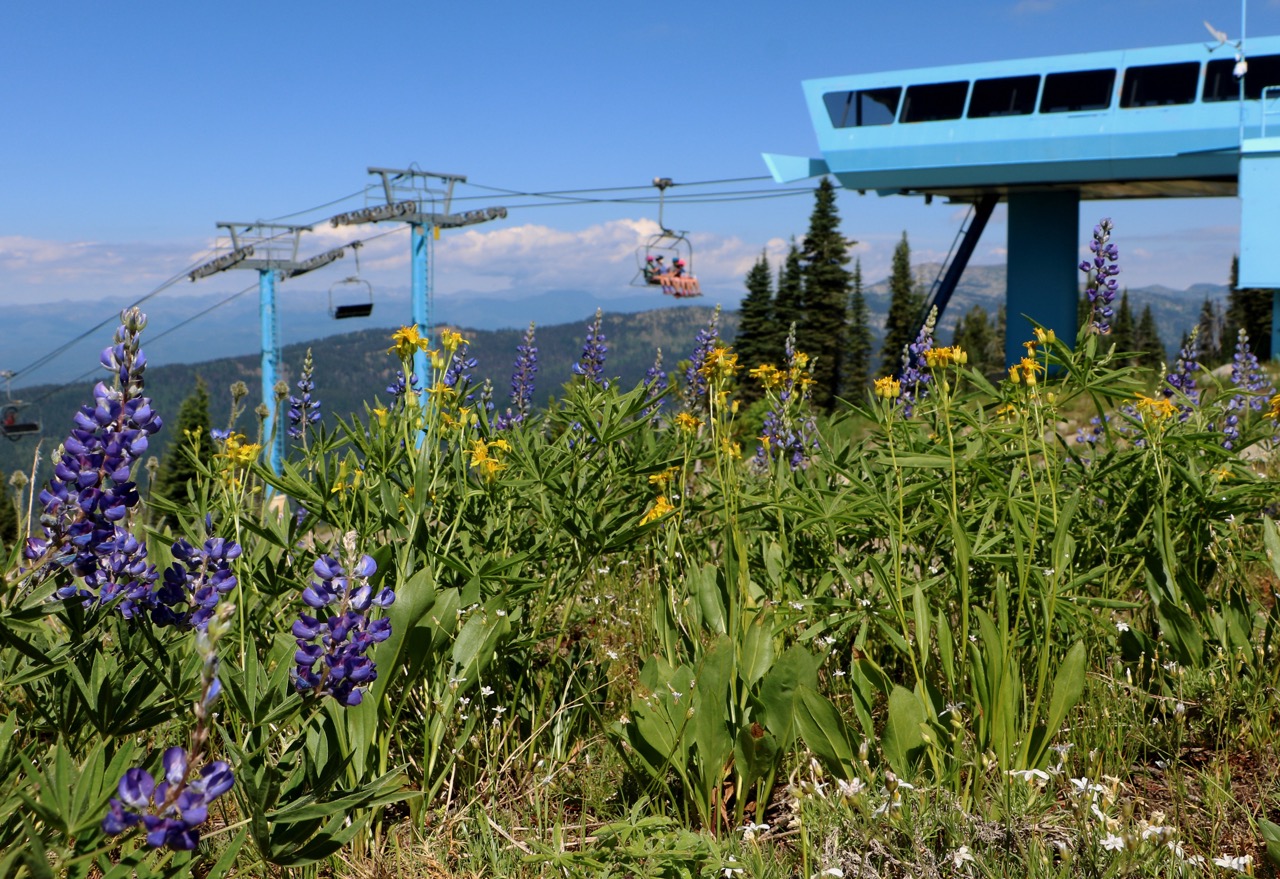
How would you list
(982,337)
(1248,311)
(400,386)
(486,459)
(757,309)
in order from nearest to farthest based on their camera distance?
(486,459)
(400,386)
(1248,311)
(757,309)
(982,337)

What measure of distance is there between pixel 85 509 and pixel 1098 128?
2098 centimetres

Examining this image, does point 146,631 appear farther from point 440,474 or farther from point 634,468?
point 634,468

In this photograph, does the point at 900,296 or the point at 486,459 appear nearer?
the point at 486,459

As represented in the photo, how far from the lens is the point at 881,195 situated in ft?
73.9

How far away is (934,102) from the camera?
66.7ft

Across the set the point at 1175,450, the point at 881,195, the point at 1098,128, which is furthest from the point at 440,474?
the point at 881,195

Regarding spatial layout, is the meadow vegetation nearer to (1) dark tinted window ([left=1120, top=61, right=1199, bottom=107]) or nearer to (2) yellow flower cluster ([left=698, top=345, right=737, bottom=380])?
(2) yellow flower cluster ([left=698, top=345, right=737, bottom=380])

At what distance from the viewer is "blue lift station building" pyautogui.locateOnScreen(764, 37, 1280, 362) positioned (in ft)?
59.4

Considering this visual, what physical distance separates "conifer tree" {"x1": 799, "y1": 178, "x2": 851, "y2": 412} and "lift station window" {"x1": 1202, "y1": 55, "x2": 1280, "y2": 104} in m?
26.3

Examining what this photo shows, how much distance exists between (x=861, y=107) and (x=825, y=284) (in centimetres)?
2625

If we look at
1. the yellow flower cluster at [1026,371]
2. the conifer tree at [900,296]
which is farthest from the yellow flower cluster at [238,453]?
the conifer tree at [900,296]

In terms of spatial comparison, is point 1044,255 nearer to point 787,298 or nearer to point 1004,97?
point 1004,97

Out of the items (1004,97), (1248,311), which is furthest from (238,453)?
(1248,311)

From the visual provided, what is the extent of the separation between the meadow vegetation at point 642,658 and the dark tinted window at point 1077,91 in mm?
18623
